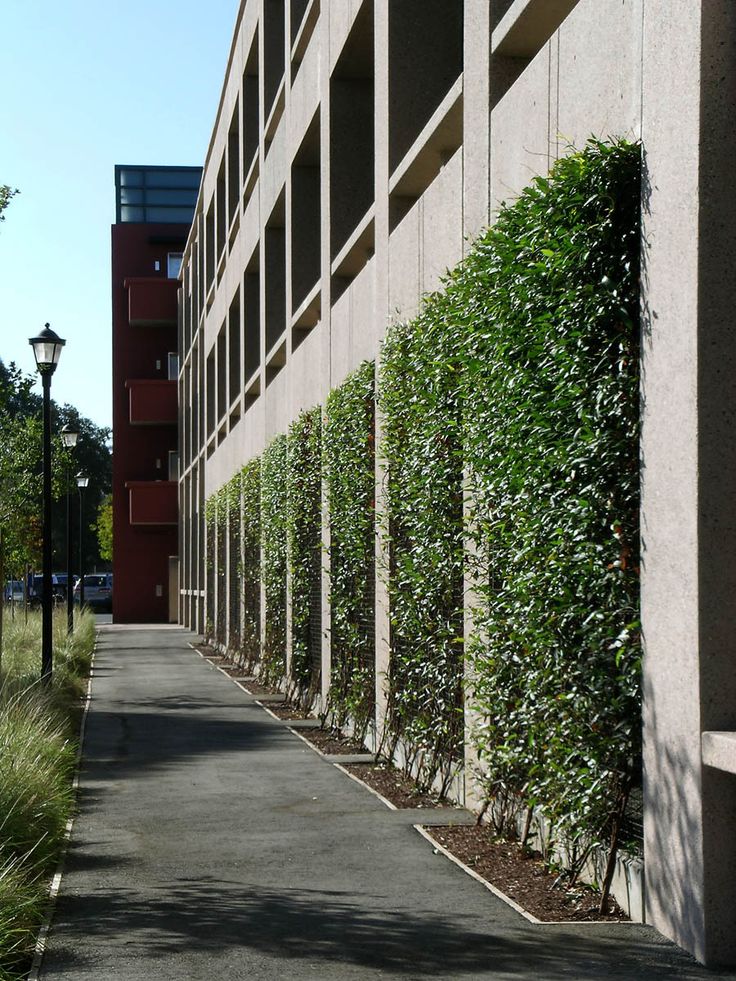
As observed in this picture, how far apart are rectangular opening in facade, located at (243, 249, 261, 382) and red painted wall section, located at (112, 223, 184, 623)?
84.3ft

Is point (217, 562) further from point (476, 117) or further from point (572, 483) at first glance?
point (572, 483)

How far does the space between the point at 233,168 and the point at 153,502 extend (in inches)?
876

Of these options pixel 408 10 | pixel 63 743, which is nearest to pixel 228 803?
pixel 63 743

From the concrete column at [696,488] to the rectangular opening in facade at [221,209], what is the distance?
29.5 meters

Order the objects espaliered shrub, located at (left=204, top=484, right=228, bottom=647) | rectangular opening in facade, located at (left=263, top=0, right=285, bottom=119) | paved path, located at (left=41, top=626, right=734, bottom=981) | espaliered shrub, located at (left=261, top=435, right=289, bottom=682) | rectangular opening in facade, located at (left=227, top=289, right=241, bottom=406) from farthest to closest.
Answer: rectangular opening in facade, located at (left=227, top=289, right=241, bottom=406) < espaliered shrub, located at (left=204, top=484, right=228, bottom=647) < rectangular opening in facade, located at (left=263, top=0, right=285, bottom=119) < espaliered shrub, located at (left=261, top=435, right=289, bottom=682) < paved path, located at (left=41, top=626, right=734, bottom=981)

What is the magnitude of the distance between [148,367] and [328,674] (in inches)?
1605

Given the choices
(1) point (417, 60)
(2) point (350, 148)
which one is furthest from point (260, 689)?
(1) point (417, 60)

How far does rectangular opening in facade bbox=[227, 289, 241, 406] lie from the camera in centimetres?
3269

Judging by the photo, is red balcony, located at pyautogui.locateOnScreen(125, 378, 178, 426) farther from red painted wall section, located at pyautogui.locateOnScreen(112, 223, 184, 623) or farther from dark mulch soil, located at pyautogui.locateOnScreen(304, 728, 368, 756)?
dark mulch soil, located at pyautogui.locateOnScreen(304, 728, 368, 756)

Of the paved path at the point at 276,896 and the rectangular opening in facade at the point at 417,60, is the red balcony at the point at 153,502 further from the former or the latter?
the rectangular opening in facade at the point at 417,60

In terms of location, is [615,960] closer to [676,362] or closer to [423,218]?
[676,362]

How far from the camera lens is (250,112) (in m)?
29.7

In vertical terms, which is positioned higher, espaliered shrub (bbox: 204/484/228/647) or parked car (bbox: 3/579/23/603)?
espaliered shrub (bbox: 204/484/228/647)

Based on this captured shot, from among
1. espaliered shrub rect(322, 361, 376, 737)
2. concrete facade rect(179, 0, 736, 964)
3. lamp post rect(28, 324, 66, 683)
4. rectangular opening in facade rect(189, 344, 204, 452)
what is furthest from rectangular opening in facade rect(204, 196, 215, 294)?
espaliered shrub rect(322, 361, 376, 737)
